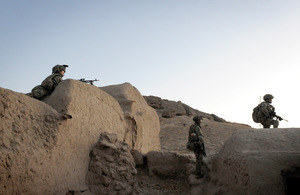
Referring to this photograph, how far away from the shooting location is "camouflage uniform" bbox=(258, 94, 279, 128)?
7455 mm

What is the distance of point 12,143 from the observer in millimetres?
4195

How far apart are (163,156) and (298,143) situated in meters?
3.10

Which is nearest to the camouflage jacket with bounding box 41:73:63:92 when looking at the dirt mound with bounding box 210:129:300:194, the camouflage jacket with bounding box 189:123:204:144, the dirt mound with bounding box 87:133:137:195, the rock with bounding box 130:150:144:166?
the dirt mound with bounding box 87:133:137:195

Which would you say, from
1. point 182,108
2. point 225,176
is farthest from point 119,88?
point 182,108

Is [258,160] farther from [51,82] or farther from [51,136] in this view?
[51,82]

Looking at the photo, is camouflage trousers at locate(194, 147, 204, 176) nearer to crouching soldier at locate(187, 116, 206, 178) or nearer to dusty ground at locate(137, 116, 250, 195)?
crouching soldier at locate(187, 116, 206, 178)

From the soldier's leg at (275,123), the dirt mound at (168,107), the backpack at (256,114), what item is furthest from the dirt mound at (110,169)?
the dirt mound at (168,107)

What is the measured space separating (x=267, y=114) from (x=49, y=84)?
499 centimetres

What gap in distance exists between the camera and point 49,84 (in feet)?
19.6

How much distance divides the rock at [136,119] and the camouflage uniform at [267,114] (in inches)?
109

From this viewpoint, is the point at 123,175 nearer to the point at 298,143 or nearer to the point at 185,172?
the point at 185,172

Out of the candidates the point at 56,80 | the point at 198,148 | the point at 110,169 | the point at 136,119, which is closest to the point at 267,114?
the point at 198,148

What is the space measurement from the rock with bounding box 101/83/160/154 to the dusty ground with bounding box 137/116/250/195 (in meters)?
0.76

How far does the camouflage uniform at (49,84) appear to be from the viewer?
5.82 m
